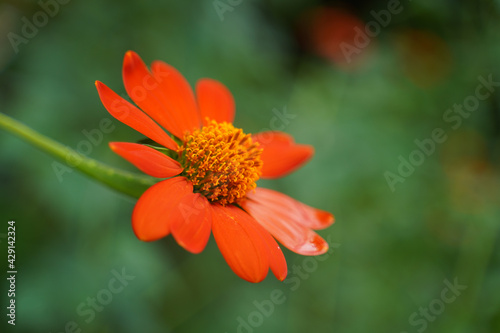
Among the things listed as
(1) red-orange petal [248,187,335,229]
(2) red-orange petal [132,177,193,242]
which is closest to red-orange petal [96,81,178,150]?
(2) red-orange petal [132,177,193,242]

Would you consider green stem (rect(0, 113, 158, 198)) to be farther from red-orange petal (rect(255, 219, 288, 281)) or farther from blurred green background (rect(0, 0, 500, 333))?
blurred green background (rect(0, 0, 500, 333))

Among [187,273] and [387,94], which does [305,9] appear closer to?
[387,94]

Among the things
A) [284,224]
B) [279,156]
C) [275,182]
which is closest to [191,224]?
[284,224]

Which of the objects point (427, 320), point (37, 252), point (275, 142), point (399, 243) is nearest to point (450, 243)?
point (399, 243)

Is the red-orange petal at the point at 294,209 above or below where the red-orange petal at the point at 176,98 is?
below

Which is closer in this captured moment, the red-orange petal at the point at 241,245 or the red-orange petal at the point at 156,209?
the red-orange petal at the point at 156,209

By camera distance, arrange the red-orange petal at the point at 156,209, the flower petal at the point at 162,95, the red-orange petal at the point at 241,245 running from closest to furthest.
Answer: the red-orange petal at the point at 156,209, the red-orange petal at the point at 241,245, the flower petal at the point at 162,95

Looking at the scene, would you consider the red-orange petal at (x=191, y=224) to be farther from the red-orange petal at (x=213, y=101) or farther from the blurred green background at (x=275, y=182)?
the blurred green background at (x=275, y=182)

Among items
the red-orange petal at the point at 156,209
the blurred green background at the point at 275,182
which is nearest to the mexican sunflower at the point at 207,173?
the red-orange petal at the point at 156,209

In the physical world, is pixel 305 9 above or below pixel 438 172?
above
